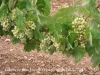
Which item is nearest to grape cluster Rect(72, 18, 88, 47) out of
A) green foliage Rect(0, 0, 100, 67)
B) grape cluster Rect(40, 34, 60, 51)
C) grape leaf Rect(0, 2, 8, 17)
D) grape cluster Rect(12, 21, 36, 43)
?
green foliage Rect(0, 0, 100, 67)

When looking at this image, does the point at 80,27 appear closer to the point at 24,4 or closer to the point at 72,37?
the point at 72,37

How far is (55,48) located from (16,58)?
2.55 metres

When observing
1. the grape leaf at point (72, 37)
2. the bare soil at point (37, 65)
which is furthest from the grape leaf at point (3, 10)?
the bare soil at point (37, 65)

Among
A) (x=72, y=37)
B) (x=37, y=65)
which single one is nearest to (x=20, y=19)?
(x=72, y=37)

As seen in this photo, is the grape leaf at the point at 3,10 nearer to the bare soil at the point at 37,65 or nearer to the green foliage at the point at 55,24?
the green foliage at the point at 55,24

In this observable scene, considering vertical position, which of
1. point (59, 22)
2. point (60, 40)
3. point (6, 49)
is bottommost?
point (6, 49)

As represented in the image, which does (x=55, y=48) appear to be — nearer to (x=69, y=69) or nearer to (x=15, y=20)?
(x=15, y=20)

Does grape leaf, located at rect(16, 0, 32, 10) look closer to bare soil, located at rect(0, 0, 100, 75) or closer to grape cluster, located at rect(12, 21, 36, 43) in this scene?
grape cluster, located at rect(12, 21, 36, 43)

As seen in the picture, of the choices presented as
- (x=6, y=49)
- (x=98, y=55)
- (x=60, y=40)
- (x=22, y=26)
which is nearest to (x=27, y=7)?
(x=22, y=26)

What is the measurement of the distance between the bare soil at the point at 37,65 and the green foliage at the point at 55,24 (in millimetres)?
2276

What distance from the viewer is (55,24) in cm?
161

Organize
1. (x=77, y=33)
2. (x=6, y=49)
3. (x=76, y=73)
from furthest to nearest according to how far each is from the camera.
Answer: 1. (x=6, y=49)
2. (x=76, y=73)
3. (x=77, y=33)

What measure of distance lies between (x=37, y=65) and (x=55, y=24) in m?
2.66

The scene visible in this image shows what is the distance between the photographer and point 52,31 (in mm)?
1629
